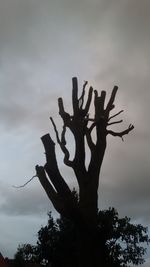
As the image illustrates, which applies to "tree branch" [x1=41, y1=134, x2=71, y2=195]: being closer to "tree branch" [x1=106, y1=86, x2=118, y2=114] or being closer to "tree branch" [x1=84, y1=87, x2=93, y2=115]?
"tree branch" [x1=84, y1=87, x2=93, y2=115]

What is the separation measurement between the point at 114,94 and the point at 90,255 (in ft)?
16.1

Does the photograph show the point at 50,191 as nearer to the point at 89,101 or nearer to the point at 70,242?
the point at 89,101

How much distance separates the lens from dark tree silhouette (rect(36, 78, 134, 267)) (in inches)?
494

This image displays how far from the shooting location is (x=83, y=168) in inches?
528

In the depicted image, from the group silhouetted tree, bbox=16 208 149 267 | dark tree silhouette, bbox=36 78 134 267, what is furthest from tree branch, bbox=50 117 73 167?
silhouetted tree, bbox=16 208 149 267

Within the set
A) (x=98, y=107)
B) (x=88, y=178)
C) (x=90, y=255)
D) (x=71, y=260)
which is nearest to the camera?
(x=90, y=255)

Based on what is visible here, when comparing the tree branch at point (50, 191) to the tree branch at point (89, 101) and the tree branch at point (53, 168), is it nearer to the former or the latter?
the tree branch at point (53, 168)

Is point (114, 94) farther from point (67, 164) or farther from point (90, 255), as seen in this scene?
point (90, 255)

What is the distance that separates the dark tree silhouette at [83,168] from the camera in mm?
12539

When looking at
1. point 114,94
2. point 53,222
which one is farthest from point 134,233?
point 114,94

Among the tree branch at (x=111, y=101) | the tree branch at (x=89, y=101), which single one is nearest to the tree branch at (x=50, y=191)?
the tree branch at (x=89, y=101)

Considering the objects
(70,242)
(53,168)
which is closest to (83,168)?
(53,168)

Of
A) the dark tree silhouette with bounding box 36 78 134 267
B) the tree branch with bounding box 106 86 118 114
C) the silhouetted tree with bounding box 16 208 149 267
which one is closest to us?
the dark tree silhouette with bounding box 36 78 134 267

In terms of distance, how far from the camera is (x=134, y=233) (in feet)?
154
